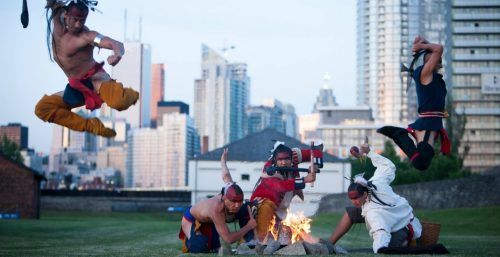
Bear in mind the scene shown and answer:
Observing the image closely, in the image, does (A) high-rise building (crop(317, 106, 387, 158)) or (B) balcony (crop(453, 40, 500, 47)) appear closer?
(B) balcony (crop(453, 40, 500, 47))

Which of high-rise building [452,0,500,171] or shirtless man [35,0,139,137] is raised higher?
high-rise building [452,0,500,171]

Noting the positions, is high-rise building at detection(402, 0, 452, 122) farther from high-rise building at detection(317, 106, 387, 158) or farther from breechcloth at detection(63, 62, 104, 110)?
breechcloth at detection(63, 62, 104, 110)

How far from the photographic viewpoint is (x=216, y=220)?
45.8 feet

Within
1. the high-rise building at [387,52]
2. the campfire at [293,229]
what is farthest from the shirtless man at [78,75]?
the high-rise building at [387,52]

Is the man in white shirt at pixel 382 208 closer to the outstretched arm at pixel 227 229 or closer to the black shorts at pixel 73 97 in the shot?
the outstretched arm at pixel 227 229

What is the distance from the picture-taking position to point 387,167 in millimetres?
15172

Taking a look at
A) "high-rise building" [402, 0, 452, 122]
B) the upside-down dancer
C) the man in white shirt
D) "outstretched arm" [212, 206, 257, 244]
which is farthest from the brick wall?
"high-rise building" [402, 0, 452, 122]

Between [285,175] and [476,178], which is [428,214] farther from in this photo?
[285,175]

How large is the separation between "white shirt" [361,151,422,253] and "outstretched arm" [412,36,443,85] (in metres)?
2.00

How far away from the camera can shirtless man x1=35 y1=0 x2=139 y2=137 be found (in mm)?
11445

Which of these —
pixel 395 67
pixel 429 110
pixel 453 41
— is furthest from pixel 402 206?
pixel 395 67

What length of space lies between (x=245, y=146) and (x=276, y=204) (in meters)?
70.8

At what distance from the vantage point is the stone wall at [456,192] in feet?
157

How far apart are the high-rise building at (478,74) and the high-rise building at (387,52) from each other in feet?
161
